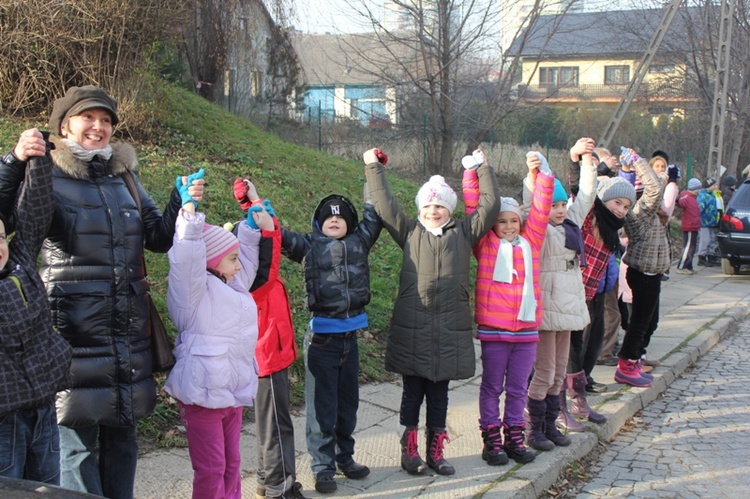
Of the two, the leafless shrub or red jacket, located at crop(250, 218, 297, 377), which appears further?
the leafless shrub

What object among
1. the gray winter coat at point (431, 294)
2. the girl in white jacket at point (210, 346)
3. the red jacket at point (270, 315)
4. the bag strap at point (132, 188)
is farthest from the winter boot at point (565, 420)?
the bag strap at point (132, 188)

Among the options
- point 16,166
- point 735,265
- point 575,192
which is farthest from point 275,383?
point 735,265

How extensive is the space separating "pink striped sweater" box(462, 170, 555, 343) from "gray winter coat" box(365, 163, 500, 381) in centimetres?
19

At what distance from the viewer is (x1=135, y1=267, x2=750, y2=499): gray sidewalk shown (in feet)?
14.2

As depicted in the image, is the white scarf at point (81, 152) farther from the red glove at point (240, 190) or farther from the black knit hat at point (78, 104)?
the red glove at point (240, 190)

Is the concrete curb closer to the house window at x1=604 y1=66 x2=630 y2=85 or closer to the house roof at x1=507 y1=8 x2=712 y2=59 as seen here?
the house roof at x1=507 y1=8 x2=712 y2=59

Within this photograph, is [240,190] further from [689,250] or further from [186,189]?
[689,250]

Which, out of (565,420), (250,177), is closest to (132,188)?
(565,420)

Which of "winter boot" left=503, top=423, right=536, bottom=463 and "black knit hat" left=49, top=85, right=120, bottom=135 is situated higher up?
"black knit hat" left=49, top=85, right=120, bottom=135

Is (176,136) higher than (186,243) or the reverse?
higher

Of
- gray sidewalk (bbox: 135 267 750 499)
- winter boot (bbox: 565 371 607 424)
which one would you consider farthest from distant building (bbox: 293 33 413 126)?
winter boot (bbox: 565 371 607 424)

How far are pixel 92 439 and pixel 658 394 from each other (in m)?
5.35

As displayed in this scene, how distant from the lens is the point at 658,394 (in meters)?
6.91

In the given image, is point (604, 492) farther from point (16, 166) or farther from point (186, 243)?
point (16, 166)
